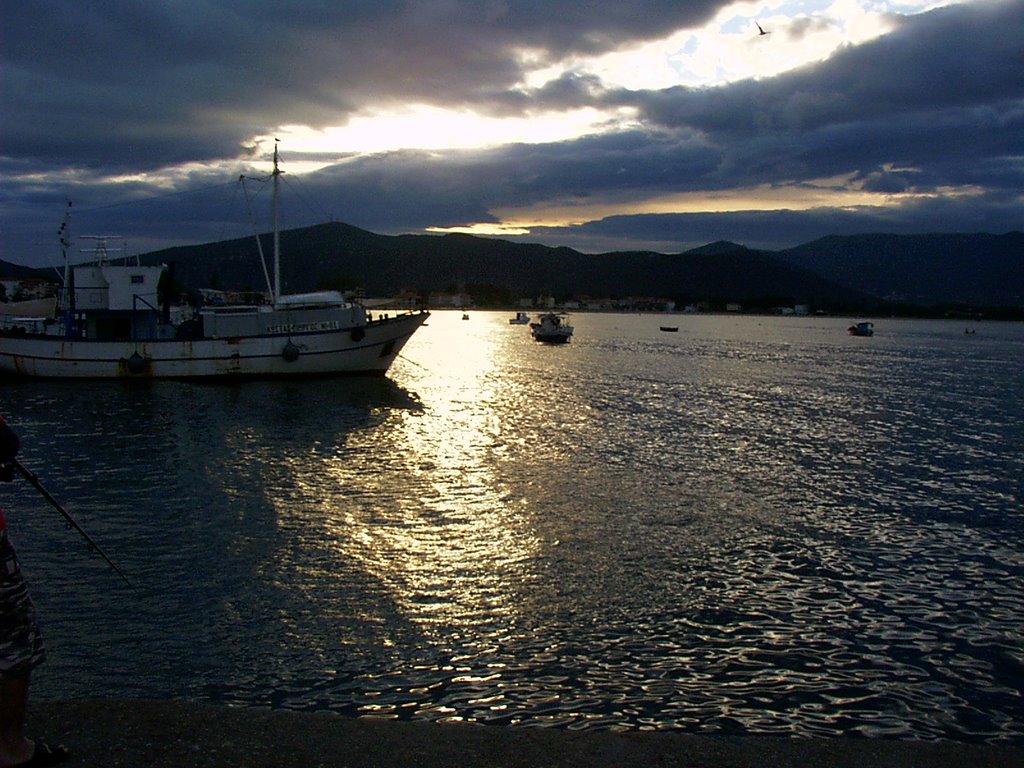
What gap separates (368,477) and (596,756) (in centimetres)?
1396

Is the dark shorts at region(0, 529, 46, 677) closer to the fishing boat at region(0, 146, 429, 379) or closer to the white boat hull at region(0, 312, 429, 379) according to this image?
the fishing boat at region(0, 146, 429, 379)

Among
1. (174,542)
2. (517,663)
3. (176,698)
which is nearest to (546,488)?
(174,542)

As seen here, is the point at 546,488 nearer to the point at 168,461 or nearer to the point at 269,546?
→ the point at 269,546

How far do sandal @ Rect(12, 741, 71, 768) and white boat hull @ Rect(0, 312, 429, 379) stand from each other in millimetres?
38425

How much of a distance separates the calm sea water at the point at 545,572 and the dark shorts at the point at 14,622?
309 centimetres

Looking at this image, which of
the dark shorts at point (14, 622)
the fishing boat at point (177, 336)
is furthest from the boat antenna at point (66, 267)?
the dark shorts at point (14, 622)

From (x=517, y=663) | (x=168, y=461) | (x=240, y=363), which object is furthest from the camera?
(x=240, y=363)

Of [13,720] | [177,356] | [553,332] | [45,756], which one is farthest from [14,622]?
[553,332]

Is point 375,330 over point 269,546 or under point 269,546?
over

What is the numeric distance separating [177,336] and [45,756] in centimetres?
4204

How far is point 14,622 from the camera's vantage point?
4758 mm

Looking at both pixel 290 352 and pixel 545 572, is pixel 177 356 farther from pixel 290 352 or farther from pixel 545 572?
pixel 545 572

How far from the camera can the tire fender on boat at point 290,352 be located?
42.1 meters

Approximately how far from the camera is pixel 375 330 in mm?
43938
